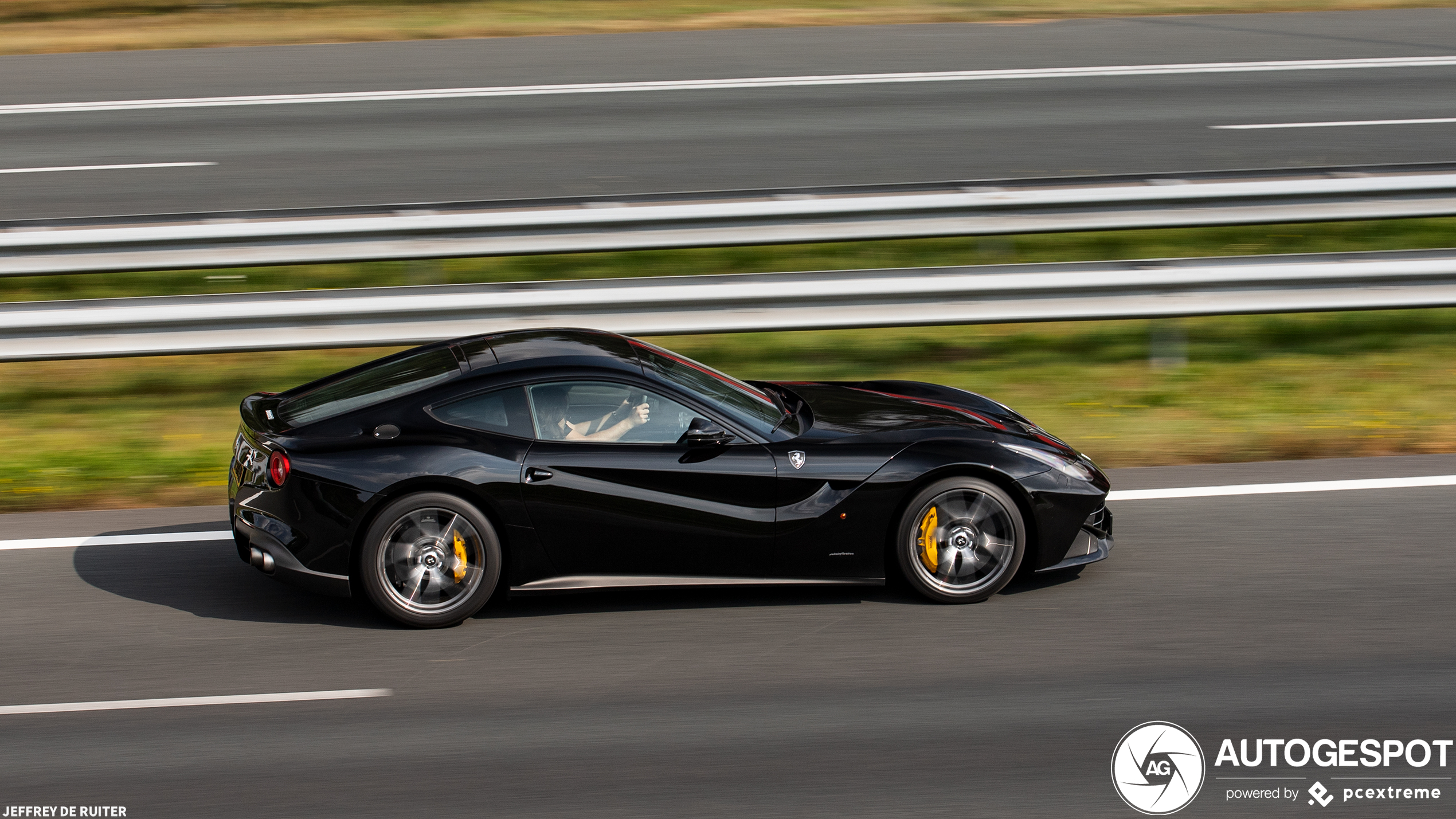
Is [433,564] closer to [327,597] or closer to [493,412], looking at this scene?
[493,412]

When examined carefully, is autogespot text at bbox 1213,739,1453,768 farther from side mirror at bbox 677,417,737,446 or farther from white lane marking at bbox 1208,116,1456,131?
white lane marking at bbox 1208,116,1456,131

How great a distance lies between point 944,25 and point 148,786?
1492 cm

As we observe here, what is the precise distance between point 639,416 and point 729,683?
4.14 feet

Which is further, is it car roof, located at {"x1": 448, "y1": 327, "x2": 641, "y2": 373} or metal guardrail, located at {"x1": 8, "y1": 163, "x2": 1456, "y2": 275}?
metal guardrail, located at {"x1": 8, "y1": 163, "x2": 1456, "y2": 275}

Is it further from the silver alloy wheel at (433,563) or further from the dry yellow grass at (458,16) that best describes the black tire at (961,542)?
the dry yellow grass at (458,16)

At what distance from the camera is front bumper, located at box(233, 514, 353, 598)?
5.84m

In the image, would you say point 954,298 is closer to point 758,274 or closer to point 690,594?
point 758,274

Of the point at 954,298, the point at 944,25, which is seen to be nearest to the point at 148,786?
the point at 954,298

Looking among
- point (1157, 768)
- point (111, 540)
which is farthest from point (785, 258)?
point (1157, 768)

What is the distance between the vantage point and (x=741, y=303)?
344 inches

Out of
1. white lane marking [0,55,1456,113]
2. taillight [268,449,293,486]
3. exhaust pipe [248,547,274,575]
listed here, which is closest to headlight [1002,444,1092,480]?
taillight [268,449,293,486]

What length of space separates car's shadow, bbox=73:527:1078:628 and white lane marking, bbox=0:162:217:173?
696 cm

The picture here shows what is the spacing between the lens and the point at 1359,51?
15.9 meters

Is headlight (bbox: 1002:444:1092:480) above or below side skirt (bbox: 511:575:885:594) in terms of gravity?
above
